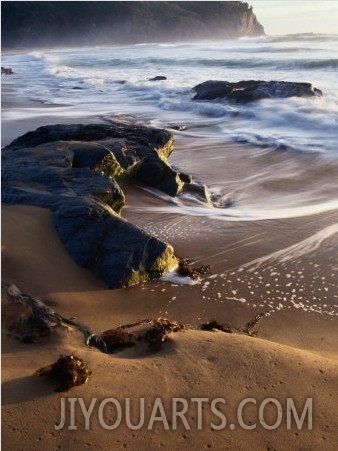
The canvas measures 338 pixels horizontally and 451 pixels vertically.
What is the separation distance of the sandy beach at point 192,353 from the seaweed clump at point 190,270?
0.08 m

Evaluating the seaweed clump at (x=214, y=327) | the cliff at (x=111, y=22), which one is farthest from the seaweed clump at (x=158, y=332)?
the cliff at (x=111, y=22)

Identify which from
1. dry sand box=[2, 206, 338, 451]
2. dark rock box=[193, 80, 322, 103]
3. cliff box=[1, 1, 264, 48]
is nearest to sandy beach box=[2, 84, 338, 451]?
dry sand box=[2, 206, 338, 451]

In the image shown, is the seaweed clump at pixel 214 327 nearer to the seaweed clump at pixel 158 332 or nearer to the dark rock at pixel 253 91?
the seaweed clump at pixel 158 332

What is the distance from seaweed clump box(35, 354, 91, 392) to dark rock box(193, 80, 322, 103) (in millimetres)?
13721

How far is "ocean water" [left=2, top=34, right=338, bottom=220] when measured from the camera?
7223 mm

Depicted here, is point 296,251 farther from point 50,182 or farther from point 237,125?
point 237,125

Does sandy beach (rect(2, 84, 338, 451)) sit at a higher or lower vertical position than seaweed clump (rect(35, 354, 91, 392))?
lower

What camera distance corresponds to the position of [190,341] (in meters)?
3.19

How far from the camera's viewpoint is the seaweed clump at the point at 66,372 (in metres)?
2.66

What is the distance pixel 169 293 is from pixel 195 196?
2938mm

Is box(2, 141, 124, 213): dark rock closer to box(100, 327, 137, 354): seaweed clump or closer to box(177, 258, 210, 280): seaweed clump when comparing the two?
box(177, 258, 210, 280): seaweed clump

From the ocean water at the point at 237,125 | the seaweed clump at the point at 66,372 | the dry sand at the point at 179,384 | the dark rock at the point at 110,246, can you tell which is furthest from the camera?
the ocean water at the point at 237,125

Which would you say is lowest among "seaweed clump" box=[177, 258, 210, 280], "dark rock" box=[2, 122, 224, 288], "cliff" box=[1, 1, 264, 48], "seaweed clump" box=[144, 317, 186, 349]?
"seaweed clump" box=[177, 258, 210, 280]

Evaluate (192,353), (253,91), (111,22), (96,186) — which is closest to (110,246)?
(96,186)
